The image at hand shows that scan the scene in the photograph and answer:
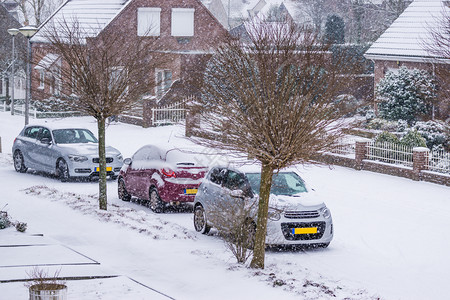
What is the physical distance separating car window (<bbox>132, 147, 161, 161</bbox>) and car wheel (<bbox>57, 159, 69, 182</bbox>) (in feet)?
12.0

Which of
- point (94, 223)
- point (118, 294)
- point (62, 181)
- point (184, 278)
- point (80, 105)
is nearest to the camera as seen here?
point (118, 294)

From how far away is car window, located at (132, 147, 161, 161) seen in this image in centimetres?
1711

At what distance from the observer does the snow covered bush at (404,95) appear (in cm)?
2977

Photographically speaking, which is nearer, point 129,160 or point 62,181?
point 129,160

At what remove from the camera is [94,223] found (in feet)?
48.5

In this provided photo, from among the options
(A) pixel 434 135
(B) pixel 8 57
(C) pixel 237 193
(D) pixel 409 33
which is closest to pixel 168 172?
(C) pixel 237 193

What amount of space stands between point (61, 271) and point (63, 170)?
11.0 metres

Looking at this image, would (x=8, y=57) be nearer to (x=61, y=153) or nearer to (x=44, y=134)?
(x=44, y=134)

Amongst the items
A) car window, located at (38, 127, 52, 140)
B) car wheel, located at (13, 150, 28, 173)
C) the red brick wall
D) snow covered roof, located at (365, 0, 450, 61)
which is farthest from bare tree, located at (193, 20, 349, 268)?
the red brick wall

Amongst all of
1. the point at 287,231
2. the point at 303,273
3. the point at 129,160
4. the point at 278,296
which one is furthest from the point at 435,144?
the point at 278,296

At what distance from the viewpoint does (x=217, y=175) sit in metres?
14.6

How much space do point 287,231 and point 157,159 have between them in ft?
16.0

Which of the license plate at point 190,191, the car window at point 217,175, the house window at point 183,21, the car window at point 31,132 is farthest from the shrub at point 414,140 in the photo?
the house window at point 183,21

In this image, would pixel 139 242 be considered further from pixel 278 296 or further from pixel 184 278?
pixel 278 296
